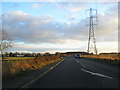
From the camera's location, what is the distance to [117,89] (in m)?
9.82

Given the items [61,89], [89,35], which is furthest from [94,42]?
[61,89]

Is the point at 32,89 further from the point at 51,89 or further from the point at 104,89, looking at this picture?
the point at 104,89

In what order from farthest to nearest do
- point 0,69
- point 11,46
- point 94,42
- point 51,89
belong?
point 94,42
point 11,46
point 0,69
point 51,89

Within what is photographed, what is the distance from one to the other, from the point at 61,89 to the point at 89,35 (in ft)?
173

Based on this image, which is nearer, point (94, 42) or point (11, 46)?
point (11, 46)

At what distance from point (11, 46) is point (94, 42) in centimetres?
2823

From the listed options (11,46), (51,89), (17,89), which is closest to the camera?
(17,89)

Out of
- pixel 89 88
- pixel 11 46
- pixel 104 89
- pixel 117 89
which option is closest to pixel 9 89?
pixel 89 88

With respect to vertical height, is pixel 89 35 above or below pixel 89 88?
above

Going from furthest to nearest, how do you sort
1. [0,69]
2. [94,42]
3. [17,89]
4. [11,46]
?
1. [94,42]
2. [11,46]
3. [0,69]
4. [17,89]

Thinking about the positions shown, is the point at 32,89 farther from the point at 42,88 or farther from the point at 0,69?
the point at 0,69

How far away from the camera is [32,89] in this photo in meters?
9.94

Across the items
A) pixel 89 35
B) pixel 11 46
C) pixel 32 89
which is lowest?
pixel 32 89

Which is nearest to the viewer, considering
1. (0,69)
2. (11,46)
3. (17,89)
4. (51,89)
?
(17,89)
